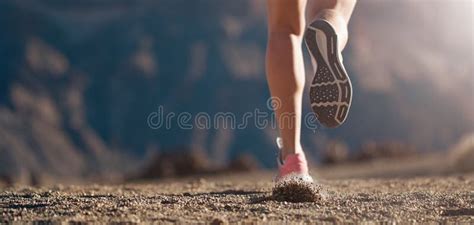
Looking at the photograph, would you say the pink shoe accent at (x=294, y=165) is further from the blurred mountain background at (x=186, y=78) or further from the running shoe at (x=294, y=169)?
the blurred mountain background at (x=186, y=78)

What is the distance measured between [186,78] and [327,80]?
6253cm

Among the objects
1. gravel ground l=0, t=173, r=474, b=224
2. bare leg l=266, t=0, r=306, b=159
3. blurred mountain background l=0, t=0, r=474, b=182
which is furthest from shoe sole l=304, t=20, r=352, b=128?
blurred mountain background l=0, t=0, r=474, b=182

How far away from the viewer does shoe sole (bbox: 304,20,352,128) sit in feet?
9.69

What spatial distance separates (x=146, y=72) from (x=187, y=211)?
65244 millimetres

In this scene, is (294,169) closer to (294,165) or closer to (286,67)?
(294,165)

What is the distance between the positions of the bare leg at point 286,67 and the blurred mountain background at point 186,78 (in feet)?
163

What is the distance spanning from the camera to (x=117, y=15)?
2894 inches

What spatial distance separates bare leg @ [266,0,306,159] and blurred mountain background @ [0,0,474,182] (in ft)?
163

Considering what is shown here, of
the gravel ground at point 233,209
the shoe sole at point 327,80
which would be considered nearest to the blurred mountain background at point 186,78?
the gravel ground at point 233,209

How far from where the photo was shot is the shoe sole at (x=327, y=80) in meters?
2.95

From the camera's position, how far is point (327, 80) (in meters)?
2.97

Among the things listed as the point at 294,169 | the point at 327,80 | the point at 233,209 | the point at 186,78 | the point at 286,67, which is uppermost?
the point at 186,78

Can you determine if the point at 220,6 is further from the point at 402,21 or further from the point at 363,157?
the point at 363,157

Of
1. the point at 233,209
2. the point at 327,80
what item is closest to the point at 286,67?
the point at 327,80
